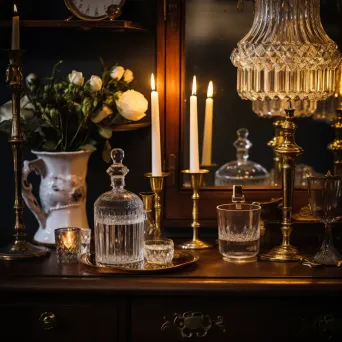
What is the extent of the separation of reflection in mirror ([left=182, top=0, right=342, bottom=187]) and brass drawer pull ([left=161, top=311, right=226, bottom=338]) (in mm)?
525

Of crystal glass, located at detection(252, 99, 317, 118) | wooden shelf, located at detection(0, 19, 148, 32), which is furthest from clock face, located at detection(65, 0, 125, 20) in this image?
crystal glass, located at detection(252, 99, 317, 118)

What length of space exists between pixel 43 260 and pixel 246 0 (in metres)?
0.88

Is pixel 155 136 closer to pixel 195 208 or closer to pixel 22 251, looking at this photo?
pixel 195 208

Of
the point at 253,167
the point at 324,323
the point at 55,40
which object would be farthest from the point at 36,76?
the point at 324,323

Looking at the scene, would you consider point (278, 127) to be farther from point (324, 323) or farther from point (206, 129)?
point (324, 323)

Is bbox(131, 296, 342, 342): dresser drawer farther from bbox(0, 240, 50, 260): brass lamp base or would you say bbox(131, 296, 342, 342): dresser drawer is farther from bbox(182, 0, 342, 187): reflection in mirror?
bbox(182, 0, 342, 187): reflection in mirror

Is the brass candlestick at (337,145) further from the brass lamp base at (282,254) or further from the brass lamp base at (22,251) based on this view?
the brass lamp base at (22,251)

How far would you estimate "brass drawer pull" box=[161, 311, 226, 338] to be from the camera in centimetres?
194

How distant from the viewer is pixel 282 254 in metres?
2.11

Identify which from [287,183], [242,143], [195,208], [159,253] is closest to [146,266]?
[159,253]

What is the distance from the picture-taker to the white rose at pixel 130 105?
2281 mm

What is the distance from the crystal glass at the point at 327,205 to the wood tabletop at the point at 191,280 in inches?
1.7

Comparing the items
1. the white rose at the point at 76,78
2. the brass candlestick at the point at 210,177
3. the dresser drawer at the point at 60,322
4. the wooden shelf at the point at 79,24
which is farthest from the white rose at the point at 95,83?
the dresser drawer at the point at 60,322

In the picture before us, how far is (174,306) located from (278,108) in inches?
27.0
